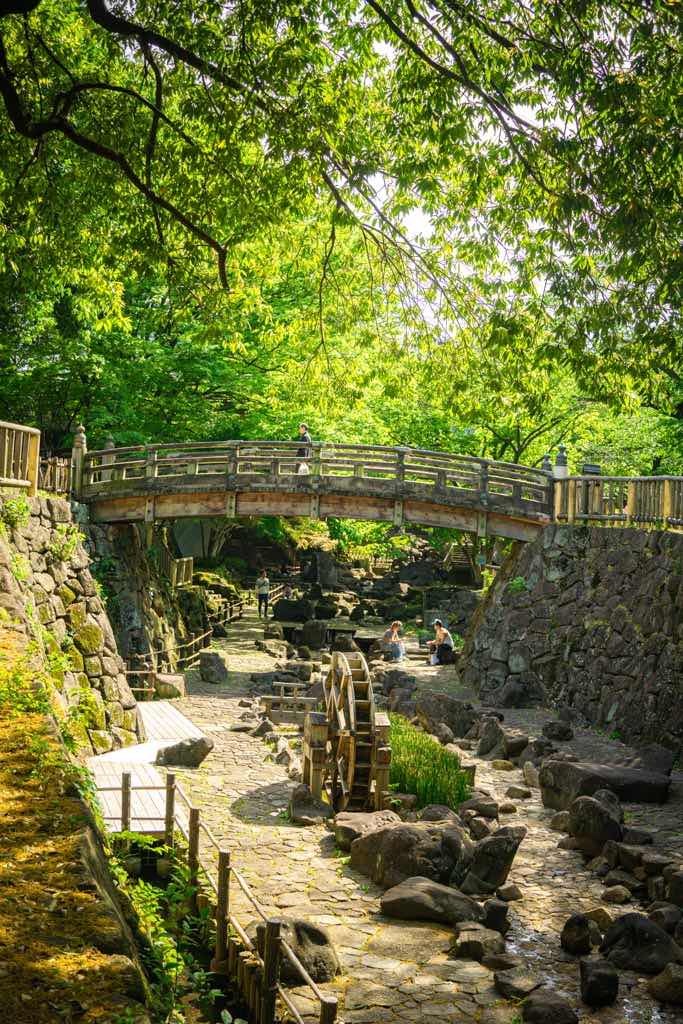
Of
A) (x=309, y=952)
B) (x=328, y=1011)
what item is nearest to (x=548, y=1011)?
(x=309, y=952)

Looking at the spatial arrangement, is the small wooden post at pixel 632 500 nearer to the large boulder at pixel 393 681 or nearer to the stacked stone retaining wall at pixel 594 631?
the stacked stone retaining wall at pixel 594 631

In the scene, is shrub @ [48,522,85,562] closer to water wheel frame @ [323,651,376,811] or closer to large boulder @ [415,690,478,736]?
water wheel frame @ [323,651,376,811]

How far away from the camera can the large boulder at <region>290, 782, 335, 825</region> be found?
529 inches

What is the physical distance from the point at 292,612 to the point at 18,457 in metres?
20.7

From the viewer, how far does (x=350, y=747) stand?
45.4ft

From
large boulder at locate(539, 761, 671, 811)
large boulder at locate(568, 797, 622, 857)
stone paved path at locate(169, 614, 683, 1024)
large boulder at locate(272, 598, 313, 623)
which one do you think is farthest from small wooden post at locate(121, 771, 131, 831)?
large boulder at locate(272, 598, 313, 623)

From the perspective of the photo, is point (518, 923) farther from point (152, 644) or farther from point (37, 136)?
point (152, 644)

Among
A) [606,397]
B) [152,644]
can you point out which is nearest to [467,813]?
[606,397]

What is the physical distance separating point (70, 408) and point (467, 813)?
2089 cm

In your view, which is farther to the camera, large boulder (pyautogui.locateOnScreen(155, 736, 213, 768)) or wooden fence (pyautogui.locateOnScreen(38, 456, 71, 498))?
wooden fence (pyautogui.locateOnScreen(38, 456, 71, 498))

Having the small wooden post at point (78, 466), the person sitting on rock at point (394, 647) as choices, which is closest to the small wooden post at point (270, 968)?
the small wooden post at point (78, 466)

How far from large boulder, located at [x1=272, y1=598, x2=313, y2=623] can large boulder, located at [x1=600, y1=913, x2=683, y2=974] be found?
Result: 2714cm

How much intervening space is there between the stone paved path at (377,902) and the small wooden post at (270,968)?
102 cm

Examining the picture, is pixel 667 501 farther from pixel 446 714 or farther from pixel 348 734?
pixel 348 734
